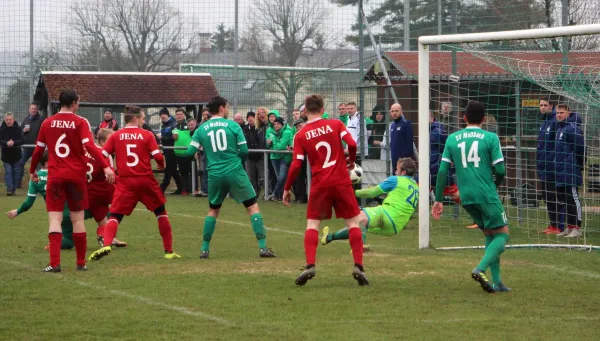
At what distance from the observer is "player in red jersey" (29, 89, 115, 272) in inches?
390

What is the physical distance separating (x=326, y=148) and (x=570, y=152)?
5.27 meters

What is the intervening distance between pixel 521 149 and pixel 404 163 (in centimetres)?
351

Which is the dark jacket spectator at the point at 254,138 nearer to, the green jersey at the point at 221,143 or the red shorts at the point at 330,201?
the green jersey at the point at 221,143

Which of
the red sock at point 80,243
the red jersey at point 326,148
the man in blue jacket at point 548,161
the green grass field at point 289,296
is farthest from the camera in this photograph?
the man in blue jacket at point 548,161

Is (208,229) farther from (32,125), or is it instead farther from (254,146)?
(32,125)

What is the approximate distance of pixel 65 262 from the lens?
35.9 feet

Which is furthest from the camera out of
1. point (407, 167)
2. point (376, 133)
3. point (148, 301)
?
point (376, 133)

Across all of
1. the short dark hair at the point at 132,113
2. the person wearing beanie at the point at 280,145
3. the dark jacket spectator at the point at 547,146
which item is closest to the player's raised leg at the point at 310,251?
the short dark hair at the point at 132,113

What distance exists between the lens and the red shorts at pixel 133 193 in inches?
431

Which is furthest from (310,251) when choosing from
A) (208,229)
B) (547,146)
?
(547,146)

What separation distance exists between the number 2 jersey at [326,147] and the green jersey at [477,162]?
1.07 metres

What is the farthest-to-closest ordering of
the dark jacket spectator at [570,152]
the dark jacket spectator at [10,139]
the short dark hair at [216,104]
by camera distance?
the dark jacket spectator at [10,139] < the dark jacket spectator at [570,152] < the short dark hair at [216,104]

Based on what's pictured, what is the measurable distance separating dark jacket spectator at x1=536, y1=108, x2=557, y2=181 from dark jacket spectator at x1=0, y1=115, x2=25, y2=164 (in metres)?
13.1

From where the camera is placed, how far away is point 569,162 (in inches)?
522
